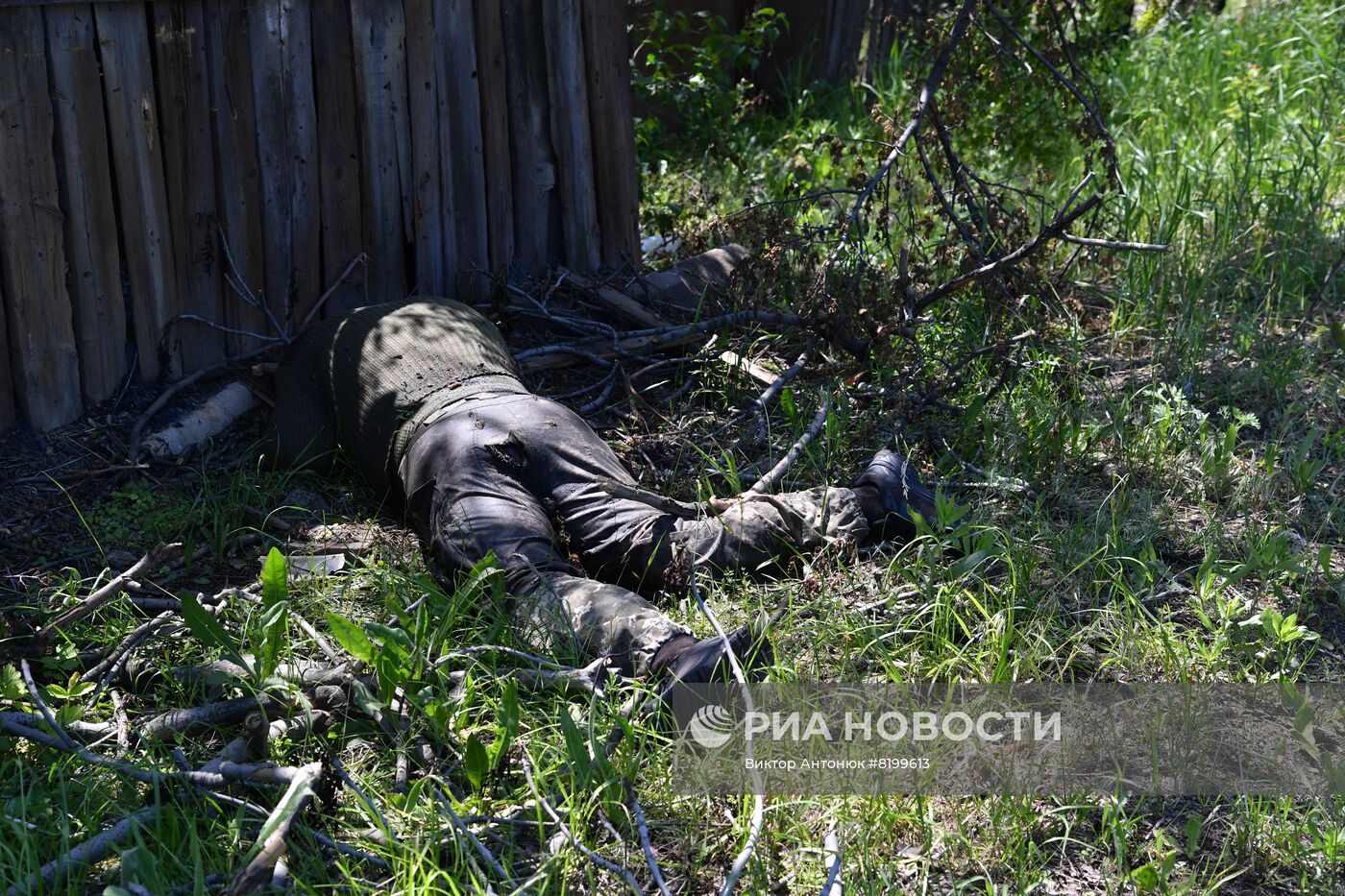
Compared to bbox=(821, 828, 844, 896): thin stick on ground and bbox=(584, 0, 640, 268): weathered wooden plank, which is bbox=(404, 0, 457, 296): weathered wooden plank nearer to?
bbox=(584, 0, 640, 268): weathered wooden plank

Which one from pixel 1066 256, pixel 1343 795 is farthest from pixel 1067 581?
pixel 1066 256

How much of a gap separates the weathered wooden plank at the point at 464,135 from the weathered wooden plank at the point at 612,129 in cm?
50

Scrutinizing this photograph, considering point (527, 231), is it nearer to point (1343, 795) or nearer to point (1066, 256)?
point (1066, 256)

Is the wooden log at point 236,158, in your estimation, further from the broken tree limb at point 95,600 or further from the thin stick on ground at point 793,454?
the thin stick on ground at point 793,454

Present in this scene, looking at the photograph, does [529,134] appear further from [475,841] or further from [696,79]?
[475,841]

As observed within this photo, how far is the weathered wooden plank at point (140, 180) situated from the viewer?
12.4 feet

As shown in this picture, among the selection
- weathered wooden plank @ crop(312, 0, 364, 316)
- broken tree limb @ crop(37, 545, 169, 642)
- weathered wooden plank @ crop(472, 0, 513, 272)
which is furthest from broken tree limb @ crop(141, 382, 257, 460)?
weathered wooden plank @ crop(472, 0, 513, 272)

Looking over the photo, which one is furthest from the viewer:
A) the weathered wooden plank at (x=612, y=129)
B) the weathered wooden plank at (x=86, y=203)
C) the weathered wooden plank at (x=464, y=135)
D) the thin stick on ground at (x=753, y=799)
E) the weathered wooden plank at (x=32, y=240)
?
the weathered wooden plank at (x=612, y=129)

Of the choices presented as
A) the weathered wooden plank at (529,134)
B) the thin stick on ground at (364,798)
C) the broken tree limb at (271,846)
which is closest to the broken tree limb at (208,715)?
the thin stick on ground at (364,798)

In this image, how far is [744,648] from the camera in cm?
283

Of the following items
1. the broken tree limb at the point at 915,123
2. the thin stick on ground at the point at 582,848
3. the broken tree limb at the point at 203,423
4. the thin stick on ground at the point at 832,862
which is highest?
the broken tree limb at the point at 915,123

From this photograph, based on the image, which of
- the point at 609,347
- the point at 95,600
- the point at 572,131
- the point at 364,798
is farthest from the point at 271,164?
the point at 364,798

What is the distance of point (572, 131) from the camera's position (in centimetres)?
487

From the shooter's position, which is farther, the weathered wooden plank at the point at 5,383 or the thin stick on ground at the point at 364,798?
the weathered wooden plank at the point at 5,383
